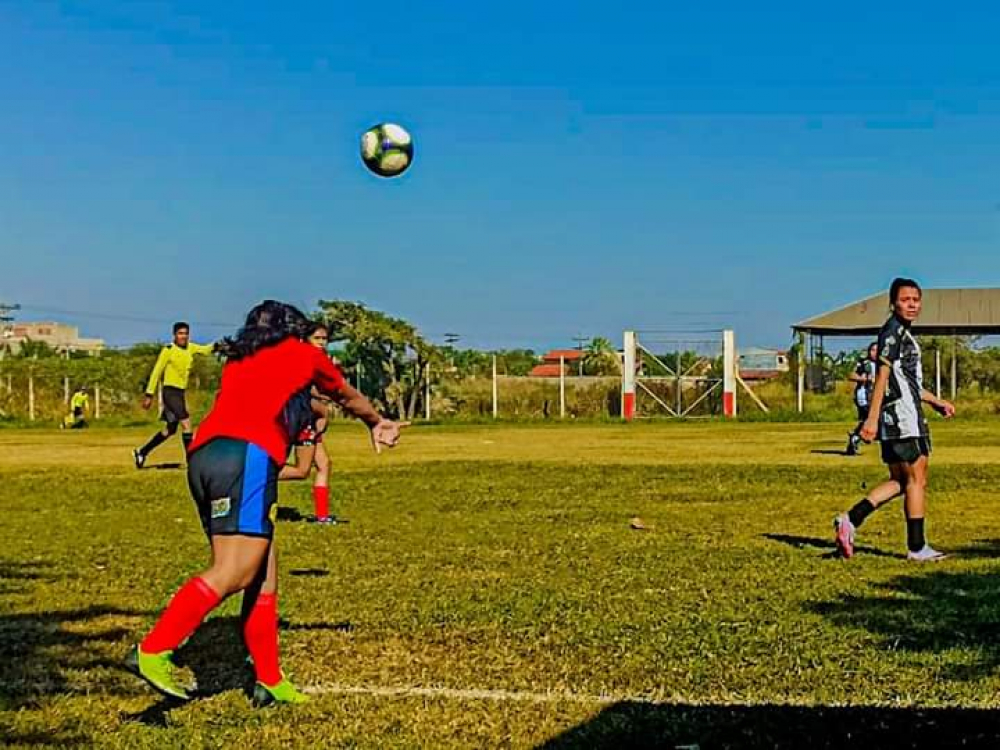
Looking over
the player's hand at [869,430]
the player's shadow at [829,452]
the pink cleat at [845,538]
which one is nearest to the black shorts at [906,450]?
the player's hand at [869,430]

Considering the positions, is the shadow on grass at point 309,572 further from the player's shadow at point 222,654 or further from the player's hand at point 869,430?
the player's hand at point 869,430

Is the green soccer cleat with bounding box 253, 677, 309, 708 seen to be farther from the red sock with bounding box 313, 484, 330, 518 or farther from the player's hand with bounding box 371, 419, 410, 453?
the red sock with bounding box 313, 484, 330, 518

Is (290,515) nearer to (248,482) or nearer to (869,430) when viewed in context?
(869,430)

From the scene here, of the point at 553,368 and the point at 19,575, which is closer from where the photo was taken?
the point at 19,575

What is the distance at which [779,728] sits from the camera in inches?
210

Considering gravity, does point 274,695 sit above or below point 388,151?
below

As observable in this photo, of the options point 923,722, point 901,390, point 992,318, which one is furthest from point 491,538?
point 992,318

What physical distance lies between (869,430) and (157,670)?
6.33m

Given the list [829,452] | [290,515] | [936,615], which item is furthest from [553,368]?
[936,615]

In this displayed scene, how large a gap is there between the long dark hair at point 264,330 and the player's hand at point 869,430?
543 centimetres

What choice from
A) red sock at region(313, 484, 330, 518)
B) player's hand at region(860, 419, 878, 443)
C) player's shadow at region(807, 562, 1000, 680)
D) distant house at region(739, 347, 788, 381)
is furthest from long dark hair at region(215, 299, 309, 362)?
distant house at region(739, 347, 788, 381)

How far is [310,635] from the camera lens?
7434 millimetres

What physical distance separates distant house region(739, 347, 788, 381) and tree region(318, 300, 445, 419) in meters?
11.2

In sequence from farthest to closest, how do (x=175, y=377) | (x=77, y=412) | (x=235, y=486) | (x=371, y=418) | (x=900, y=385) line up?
(x=77, y=412) < (x=175, y=377) < (x=900, y=385) < (x=371, y=418) < (x=235, y=486)
